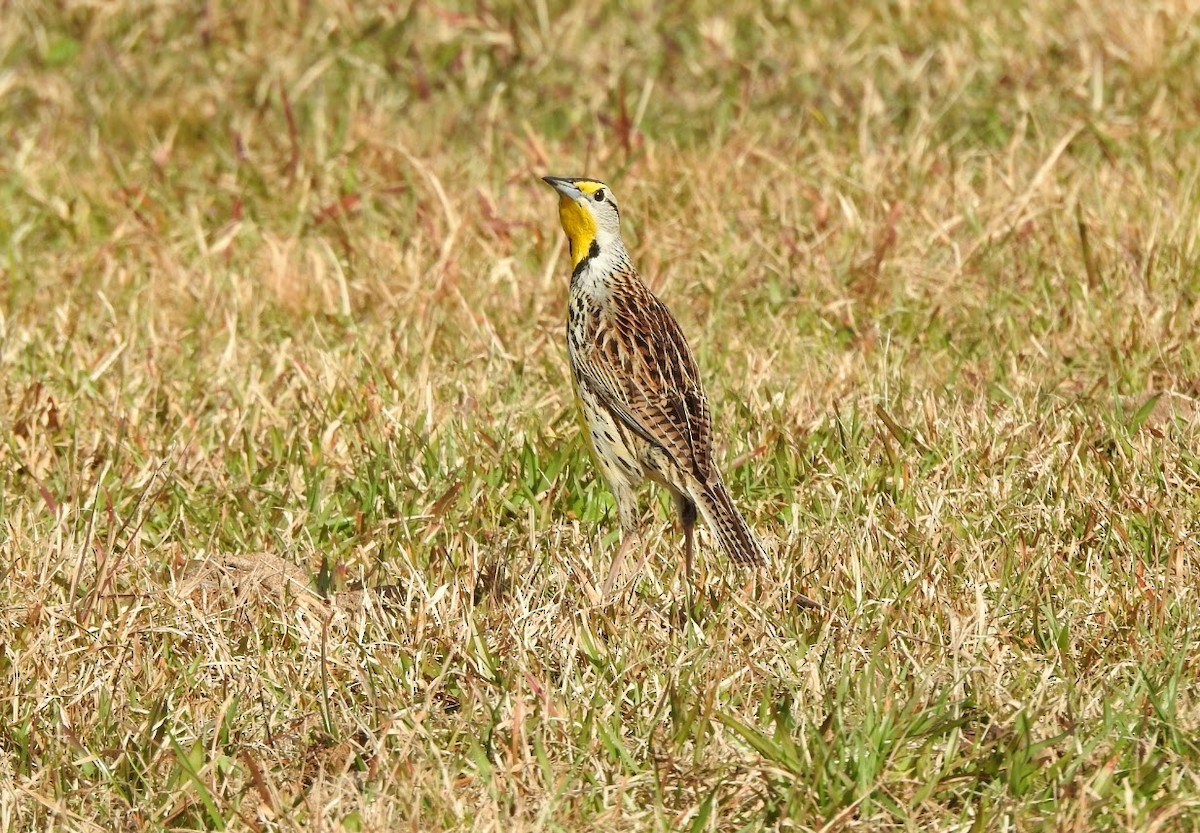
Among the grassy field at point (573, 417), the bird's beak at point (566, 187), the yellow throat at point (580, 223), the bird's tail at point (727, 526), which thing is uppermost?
the bird's beak at point (566, 187)

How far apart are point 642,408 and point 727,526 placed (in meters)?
0.39

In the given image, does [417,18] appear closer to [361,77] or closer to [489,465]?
[361,77]

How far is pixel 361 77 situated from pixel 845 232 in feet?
10.3

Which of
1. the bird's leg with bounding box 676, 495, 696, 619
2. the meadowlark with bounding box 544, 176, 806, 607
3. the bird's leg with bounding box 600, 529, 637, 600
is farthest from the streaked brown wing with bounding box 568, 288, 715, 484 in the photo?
the bird's leg with bounding box 600, 529, 637, 600

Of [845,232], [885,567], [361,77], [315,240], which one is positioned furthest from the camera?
[361,77]

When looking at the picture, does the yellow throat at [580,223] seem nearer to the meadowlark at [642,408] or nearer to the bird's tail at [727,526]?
the meadowlark at [642,408]

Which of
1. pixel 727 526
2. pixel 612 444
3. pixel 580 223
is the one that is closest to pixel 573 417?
pixel 580 223

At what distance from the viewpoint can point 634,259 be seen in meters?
7.36

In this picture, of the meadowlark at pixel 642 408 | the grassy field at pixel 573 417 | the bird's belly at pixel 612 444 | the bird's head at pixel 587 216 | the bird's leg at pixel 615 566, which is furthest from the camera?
the bird's head at pixel 587 216

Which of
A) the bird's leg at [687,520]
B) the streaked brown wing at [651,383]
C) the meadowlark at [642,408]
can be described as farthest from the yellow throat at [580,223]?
the bird's leg at [687,520]

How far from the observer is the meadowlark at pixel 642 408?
15.5ft

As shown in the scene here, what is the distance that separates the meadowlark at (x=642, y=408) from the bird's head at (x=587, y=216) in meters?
0.14

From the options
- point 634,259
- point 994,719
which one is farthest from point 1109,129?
point 994,719

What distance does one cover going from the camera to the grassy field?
3889 mm
